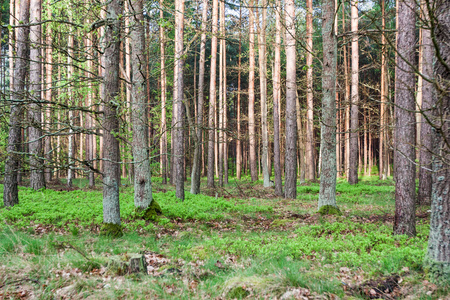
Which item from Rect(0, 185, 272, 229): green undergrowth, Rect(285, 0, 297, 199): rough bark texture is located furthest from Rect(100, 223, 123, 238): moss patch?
Rect(285, 0, 297, 199): rough bark texture

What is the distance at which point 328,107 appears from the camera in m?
8.77

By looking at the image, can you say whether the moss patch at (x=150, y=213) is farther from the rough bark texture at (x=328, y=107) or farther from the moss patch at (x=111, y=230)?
the rough bark texture at (x=328, y=107)

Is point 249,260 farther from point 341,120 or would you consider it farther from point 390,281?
point 341,120

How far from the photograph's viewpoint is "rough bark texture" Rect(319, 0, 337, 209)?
28.3ft

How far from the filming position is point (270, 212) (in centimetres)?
1041

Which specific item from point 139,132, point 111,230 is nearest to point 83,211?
point 111,230

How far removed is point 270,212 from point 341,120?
1955 centimetres

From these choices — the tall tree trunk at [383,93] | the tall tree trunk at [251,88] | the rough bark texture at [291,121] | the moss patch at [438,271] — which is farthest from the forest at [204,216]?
the tall tree trunk at [251,88]

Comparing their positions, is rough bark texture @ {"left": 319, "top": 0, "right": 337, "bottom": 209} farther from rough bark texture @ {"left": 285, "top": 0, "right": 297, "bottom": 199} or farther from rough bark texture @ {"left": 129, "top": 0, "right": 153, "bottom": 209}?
rough bark texture @ {"left": 129, "top": 0, "right": 153, "bottom": 209}

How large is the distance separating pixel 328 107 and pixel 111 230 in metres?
6.71

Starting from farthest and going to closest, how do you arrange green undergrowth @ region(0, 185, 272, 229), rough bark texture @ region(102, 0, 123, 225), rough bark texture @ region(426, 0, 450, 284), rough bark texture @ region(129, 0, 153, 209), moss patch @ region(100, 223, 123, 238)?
rough bark texture @ region(129, 0, 153, 209) < green undergrowth @ region(0, 185, 272, 229) < moss patch @ region(100, 223, 123, 238) < rough bark texture @ region(102, 0, 123, 225) < rough bark texture @ region(426, 0, 450, 284)

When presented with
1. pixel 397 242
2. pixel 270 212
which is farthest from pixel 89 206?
pixel 397 242

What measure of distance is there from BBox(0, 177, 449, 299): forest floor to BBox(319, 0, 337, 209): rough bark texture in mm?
983

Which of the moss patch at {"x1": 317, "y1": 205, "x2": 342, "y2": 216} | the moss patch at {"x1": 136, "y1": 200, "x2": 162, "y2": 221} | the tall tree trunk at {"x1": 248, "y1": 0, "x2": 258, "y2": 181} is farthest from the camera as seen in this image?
the tall tree trunk at {"x1": 248, "y1": 0, "x2": 258, "y2": 181}
